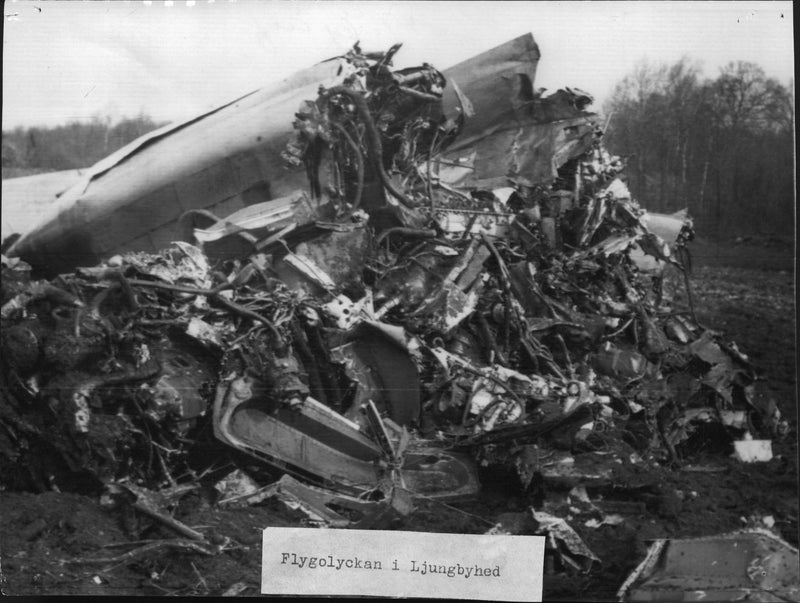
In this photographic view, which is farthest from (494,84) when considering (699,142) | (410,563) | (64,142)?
(410,563)

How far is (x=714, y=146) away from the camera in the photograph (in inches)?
101

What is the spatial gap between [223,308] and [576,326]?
1.27m

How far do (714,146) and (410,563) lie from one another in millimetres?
1888

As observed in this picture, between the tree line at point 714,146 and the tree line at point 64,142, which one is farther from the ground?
the tree line at point 64,142

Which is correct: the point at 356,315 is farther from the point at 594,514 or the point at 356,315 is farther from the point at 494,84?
the point at 594,514

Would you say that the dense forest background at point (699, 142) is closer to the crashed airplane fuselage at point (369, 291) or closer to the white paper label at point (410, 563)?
the crashed airplane fuselage at point (369, 291)

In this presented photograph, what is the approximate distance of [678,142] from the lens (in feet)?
8.38

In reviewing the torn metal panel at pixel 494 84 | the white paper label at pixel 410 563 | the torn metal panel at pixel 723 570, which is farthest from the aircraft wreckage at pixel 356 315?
the torn metal panel at pixel 723 570

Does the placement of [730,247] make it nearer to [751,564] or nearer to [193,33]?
Answer: [751,564]

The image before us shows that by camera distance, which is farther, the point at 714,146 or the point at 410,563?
the point at 714,146

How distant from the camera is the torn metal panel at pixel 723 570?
251 centimetres

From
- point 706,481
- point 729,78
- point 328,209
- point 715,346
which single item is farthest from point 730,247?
point 328,209

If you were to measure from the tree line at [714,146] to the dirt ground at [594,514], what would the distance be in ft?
0.49

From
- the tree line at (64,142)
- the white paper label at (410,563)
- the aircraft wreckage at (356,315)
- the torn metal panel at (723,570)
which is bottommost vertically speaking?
the torn metal panel at (723,570)
